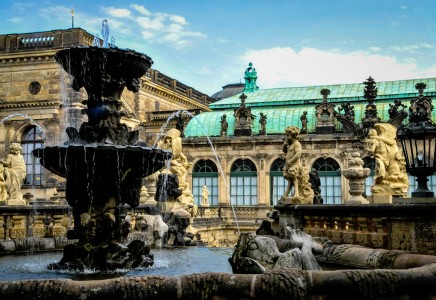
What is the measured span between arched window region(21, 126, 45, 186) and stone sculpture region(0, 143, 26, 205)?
2466 cm

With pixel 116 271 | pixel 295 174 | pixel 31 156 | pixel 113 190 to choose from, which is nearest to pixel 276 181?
pixel 31 156

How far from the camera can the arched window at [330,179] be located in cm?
4209

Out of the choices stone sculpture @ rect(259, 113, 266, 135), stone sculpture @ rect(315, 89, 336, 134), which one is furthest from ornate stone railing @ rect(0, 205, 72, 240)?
stone sculpture @ rect(315, 89, 336, 134)

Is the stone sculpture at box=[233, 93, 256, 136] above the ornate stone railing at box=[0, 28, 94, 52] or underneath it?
underneath

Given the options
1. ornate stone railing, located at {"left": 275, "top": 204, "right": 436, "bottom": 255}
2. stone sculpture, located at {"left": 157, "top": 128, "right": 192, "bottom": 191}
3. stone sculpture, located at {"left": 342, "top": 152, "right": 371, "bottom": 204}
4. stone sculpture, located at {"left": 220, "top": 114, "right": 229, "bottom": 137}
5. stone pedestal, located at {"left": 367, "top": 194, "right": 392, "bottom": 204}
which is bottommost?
ornate stone railing, located at {"left": 275, "top": 204, "right": 436, "bottom": 255}

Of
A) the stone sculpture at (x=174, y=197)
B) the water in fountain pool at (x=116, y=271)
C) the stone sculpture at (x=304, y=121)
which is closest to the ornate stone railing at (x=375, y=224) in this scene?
the water in fountain pool at (x=116, y=271)

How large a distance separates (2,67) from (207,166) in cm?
1629

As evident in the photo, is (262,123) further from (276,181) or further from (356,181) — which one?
(356,181)

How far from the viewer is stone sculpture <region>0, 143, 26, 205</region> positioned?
18.3 m

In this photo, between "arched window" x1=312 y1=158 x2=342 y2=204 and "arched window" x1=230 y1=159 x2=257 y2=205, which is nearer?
"arched window" x1=312 y1=158 x2=342 y2=204

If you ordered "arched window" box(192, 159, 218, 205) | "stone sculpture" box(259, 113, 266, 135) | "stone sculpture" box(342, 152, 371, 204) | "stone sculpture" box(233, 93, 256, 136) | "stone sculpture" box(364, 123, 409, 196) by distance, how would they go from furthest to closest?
"stone sculpture" box(233, 93, 256, 136)
"arched window" box(192, 159, 218, 205)
"stone sculpture" box(259, 113, 266, 135)
"stone sculpture" box(342, 152, 371, 204)
"stone sculpture" box(364, 123, 409, 196)

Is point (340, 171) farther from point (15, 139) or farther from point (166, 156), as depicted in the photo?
point (166, 156)

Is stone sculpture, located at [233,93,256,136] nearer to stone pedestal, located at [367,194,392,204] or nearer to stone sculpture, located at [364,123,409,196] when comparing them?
stone sculpture, located at [364,123,409,196]

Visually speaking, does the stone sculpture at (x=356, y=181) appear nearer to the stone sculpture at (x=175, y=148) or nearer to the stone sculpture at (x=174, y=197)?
the stone sculpture at (x=174, y=197)
